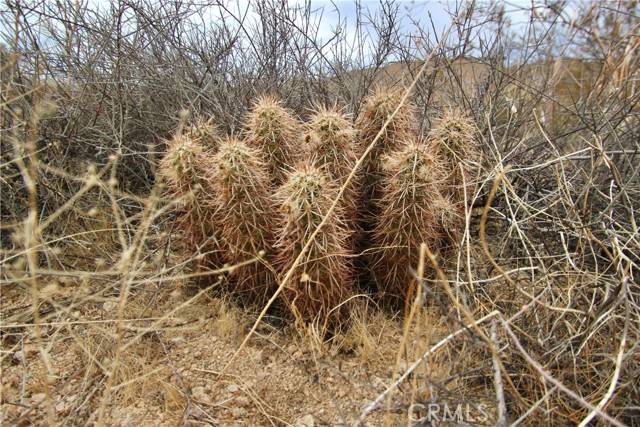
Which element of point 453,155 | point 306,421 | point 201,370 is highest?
point 453,155

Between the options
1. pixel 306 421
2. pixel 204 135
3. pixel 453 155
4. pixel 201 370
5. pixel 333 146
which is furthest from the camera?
pixel 204 135

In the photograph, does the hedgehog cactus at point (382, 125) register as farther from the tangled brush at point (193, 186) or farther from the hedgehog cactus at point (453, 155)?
the tangled brush at point (193, 186)

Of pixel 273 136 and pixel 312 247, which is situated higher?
pixel 273 136

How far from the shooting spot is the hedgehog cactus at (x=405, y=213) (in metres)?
1.97

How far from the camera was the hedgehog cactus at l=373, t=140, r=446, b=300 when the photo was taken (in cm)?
197

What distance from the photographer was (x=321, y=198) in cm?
189

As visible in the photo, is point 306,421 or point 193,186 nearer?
point 306,421

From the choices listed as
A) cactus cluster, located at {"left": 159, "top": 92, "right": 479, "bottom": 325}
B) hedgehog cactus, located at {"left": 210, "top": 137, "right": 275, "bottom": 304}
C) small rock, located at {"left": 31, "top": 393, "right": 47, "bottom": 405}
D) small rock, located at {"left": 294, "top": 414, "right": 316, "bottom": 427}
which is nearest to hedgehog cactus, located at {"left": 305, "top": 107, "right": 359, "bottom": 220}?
cactus cluster, located at {"left": 159, "top": 92, "right": 479, "bottom": 325}

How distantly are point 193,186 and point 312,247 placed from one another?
687 millimetres

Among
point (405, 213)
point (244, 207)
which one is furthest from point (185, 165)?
point (405, 213)

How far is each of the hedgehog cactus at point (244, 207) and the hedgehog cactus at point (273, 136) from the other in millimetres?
74

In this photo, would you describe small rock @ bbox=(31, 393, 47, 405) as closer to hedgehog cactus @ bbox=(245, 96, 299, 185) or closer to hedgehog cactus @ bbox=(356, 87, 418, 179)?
hedgehog cactus @ bbox=(245, 96, 299, 185)

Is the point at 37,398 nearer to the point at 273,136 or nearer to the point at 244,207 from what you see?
the point at 244,207

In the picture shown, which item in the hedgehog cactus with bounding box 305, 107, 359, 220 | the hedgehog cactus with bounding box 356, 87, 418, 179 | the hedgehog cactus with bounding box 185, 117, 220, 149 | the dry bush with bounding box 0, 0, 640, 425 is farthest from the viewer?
the hedgehog cactus with bounding box 185, 117, 220, 149
